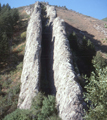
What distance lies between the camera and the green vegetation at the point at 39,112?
→ 9.69m

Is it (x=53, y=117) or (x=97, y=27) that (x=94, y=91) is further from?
(x=97, y=27)

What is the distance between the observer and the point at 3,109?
1171 centimetres

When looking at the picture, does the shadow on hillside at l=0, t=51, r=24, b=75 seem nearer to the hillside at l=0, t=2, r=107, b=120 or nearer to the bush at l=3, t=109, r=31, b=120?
the hillside at l=0, t=2, r=107, b=120

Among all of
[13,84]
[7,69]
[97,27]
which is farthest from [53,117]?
[97,27]

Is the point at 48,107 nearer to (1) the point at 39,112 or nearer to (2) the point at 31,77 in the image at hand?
(1) the point at 39,112

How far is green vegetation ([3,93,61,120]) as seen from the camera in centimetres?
969

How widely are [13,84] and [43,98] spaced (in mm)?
5690

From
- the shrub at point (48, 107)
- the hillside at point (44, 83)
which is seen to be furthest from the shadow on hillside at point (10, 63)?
the shrub at point (48, 107)

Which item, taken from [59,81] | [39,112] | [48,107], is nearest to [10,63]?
[59,81]

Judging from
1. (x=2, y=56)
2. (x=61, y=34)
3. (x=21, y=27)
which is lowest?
(x=2, y=56)

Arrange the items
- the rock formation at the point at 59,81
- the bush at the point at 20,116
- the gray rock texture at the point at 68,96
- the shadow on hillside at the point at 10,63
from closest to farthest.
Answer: the gray rock texture at the point at 68,96 < the rock formation at the point at 59,81 < the bush at the point at 20,116 < the shadow on hillside at the point at 10,63

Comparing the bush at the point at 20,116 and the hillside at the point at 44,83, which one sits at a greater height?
the hillside at the point at 44,83

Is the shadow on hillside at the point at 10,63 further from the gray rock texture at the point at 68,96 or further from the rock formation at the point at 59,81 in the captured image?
the gray rock texture at the point at 68,96

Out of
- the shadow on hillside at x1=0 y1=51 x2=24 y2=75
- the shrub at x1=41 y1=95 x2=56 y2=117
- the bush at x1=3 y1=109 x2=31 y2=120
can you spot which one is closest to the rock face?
the bush at x1=3 y1=109 x2=31 y2=120
